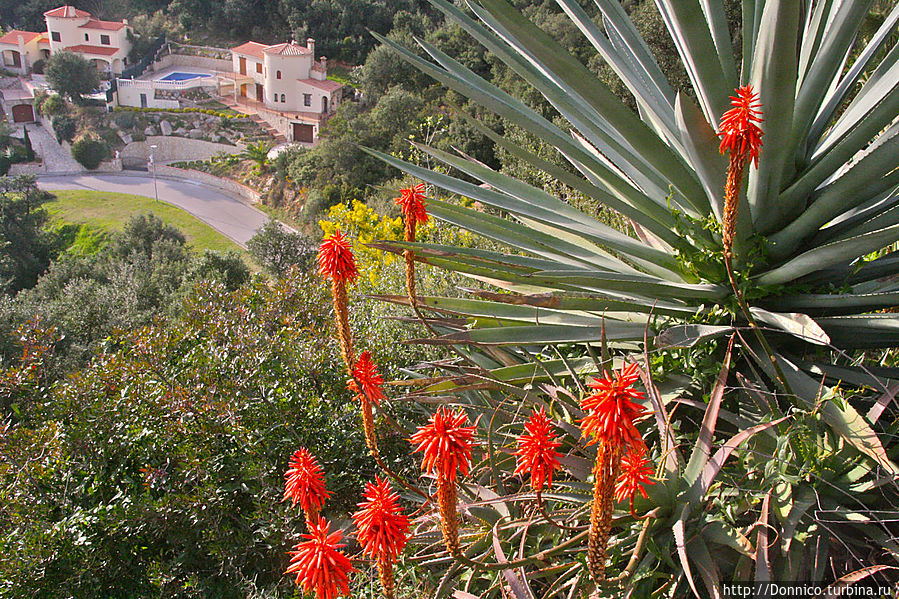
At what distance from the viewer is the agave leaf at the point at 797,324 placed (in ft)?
5.47

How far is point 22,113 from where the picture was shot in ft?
135

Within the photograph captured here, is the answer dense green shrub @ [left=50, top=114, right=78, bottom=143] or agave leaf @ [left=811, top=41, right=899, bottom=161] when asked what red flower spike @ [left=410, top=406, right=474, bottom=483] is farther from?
dense green shrub @ [left=50, top=114, right=78, bottom=143]

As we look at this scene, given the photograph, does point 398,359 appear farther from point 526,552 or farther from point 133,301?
point 133,301

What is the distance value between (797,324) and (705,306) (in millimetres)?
486

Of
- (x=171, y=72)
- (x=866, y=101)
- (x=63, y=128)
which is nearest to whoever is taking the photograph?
(x=866, y=101)

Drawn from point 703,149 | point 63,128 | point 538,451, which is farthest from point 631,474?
point 63,128

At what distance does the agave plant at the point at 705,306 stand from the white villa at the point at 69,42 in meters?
51.2

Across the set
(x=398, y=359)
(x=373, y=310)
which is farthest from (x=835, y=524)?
(x=373, y=310)

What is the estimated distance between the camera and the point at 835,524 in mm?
1732

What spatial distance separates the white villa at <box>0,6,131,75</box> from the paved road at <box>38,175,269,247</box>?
1299 centimetres

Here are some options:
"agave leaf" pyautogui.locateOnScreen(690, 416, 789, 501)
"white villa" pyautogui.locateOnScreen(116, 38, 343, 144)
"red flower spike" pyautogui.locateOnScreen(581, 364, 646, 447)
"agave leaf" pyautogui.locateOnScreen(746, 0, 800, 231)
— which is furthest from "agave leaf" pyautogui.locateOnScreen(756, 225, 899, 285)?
"white villa" pyautogui.locateOnScreen(116, 38, 343, 144)

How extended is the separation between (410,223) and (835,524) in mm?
1583

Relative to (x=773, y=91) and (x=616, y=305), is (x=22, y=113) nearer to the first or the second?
(x=616, y=305)

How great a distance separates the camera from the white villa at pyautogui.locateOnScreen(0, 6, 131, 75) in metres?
44.6
